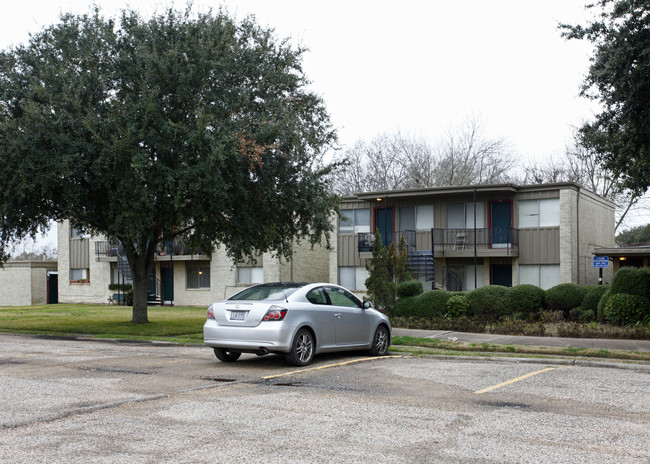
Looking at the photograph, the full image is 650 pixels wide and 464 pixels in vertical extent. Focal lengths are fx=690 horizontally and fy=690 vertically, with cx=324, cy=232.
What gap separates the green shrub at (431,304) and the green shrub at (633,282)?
17.0 ft

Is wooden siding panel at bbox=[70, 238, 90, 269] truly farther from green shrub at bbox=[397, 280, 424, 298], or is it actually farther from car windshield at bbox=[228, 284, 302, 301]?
car windshield at bbox=[228, 284, 302, 301]

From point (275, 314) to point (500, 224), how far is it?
22151mm

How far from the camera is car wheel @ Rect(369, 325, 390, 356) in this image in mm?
13500

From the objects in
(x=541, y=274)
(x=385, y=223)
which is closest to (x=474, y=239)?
(x=541, y=274)

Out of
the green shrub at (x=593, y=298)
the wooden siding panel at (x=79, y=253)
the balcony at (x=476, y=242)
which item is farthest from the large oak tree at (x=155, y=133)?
the wooden siding panel at (x=79, y=253)

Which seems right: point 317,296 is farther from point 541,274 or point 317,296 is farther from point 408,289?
point 541,274

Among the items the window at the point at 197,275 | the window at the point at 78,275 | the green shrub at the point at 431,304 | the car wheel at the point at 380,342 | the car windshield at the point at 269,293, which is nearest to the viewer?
the car windshield at the point at 269,293

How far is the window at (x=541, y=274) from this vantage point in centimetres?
3047

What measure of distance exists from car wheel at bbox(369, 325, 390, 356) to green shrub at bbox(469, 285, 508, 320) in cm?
873

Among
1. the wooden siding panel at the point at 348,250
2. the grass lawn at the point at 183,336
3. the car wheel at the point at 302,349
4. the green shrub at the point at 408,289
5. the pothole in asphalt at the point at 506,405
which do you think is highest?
the wooden siding panel at the point at 348,250

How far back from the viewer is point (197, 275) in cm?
4122

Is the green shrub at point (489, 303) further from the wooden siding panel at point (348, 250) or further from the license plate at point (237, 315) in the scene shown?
the wooden siding panel at point (348, 250)

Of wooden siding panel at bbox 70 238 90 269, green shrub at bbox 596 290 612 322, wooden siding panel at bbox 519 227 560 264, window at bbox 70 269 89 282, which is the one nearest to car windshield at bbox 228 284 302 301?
green shrub at bbox 596 290 612 322

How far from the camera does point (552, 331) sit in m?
18.8
